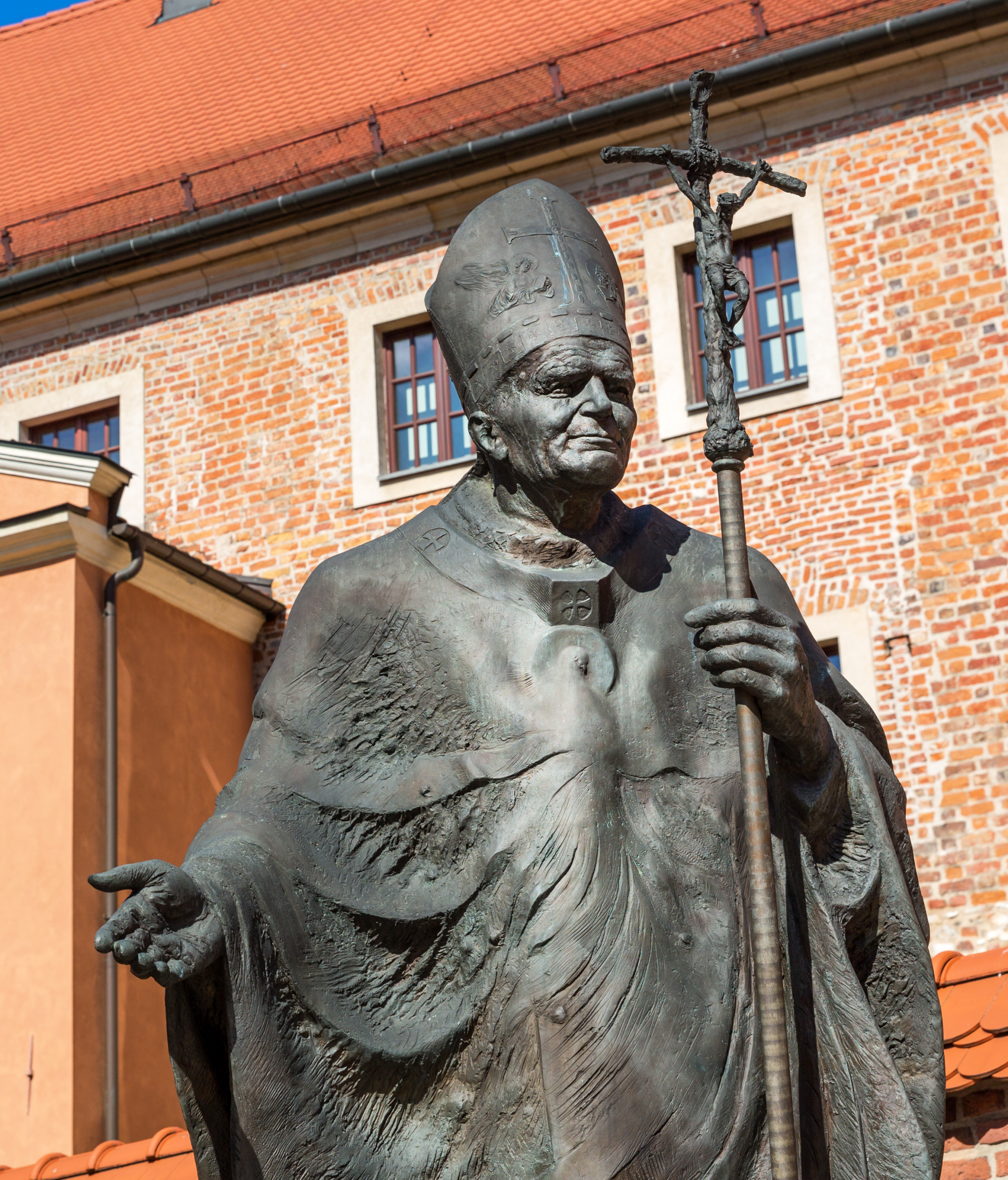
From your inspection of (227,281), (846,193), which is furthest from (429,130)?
(846,193)

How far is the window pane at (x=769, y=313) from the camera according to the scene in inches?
630

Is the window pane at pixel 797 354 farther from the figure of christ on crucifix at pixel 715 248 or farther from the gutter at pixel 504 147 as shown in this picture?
the figure of christ on crucifix at pixel 715 248

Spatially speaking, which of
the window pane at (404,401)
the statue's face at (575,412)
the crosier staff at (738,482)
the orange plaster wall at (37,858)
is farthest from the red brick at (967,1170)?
the window pane at (404,401)

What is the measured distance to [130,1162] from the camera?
380 inches

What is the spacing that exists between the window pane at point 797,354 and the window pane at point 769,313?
0.51ft

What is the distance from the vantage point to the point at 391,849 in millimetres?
3510

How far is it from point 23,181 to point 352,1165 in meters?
18.6

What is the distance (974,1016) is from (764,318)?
9050 millimetres

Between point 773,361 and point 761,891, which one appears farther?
point 773,361

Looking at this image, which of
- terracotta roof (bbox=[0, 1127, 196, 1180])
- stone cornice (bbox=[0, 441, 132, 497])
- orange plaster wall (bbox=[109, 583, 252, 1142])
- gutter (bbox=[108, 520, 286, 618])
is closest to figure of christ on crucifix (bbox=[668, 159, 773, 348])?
terracotta roof (bbox=[0, 1127, 196, 1180])

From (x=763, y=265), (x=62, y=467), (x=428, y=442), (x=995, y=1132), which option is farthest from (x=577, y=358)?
(x=428, y=442)

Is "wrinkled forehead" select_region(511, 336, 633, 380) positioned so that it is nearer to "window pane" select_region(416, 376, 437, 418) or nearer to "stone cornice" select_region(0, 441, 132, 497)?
"stone cornice" select_region(0, 441, 132, 497)

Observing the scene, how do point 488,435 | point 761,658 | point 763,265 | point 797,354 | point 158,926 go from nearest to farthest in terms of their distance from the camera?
point 158,926 < point 761,658 < point 488,435 < point 797,354 < point 763,265

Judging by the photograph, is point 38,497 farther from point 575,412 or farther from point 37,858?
point 575,412
